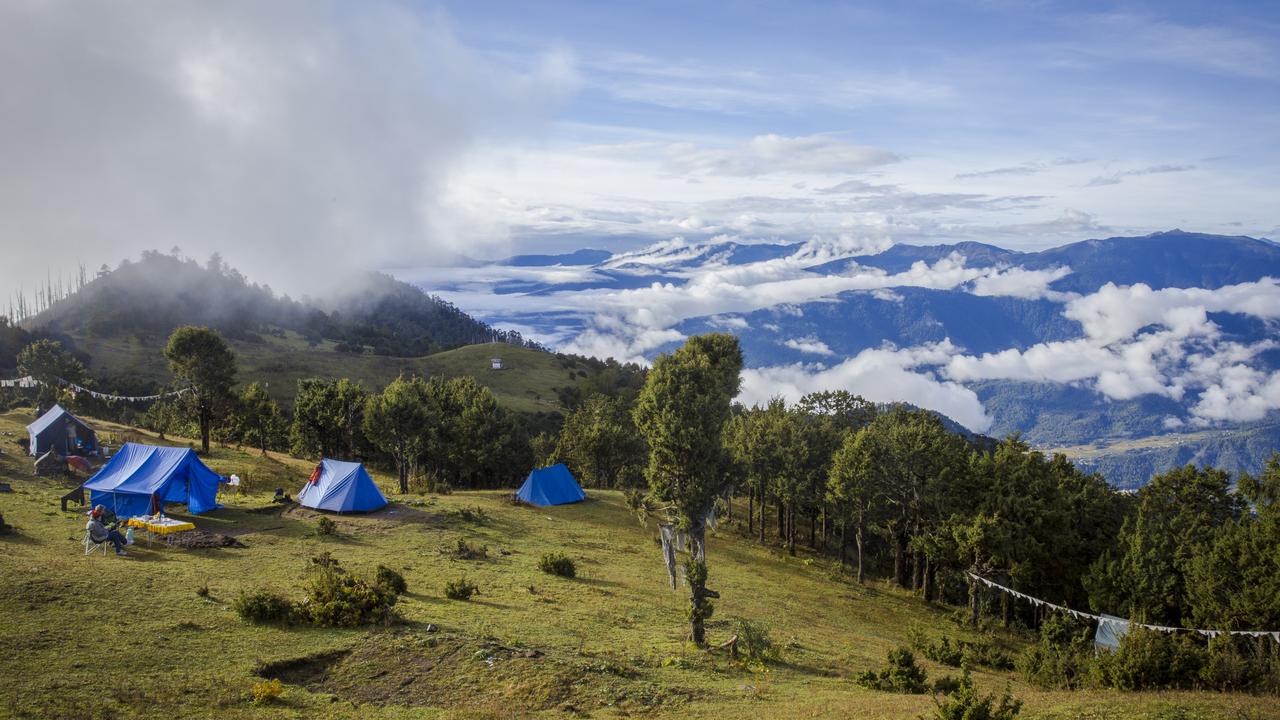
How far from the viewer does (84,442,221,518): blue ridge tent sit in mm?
32000

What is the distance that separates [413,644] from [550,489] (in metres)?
29.6

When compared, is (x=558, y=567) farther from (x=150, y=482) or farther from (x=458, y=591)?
(x=150, y=482)

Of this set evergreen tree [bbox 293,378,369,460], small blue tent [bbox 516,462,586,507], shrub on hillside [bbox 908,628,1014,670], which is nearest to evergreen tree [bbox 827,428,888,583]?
shrub on hillside [bbox 908,628,1014,670]

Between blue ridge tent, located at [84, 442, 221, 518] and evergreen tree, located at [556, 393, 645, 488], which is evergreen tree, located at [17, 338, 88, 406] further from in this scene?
evergreen tree, located at [556, 393, 645, 488]

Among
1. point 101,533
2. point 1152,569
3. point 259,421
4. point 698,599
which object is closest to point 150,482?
point 101,533

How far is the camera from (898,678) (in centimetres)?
1972

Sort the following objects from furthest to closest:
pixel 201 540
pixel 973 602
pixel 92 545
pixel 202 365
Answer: pixel 202 365 → pixel 973 602 → pixel 201 540 → pixel 92 545

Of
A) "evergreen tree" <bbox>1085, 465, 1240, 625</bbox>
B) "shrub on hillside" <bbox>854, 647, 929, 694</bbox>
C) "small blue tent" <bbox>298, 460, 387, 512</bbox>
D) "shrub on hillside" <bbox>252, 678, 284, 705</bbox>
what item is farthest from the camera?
"small blue tent" <bbox>298, 460, 387, 512</bbox>

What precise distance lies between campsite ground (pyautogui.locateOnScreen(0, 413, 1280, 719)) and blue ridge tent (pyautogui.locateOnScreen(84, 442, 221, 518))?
54.1 inches

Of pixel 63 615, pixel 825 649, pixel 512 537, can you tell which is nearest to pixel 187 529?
pixel 63 615

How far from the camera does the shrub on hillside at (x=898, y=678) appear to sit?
19625 millimetres

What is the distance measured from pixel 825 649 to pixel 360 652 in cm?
1580

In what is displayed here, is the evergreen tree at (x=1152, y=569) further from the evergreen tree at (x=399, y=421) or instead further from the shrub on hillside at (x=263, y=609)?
the evergreen tree at (x=399, y=421)

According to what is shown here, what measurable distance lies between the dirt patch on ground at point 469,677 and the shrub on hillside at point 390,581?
11.6ft
